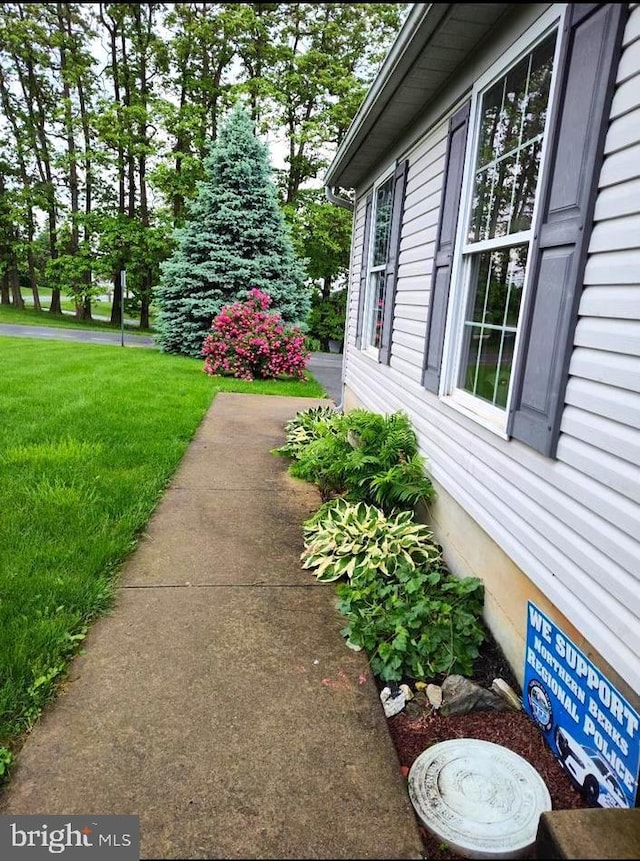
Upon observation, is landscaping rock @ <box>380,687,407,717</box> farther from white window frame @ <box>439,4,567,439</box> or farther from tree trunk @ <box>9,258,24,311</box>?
tree trunk @ <box>9,258,24,311</box>

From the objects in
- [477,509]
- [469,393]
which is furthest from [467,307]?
[477,509]

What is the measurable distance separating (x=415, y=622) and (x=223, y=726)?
0.95 m

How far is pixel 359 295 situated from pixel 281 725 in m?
5.21

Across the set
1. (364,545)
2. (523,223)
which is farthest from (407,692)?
(523,223)

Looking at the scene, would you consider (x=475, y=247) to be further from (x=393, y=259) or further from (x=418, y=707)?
(x=418, y=707)

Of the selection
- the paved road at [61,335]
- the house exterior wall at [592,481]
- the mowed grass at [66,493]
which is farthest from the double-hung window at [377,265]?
the paved road at [61,335]

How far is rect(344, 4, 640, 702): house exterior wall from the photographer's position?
1712mm

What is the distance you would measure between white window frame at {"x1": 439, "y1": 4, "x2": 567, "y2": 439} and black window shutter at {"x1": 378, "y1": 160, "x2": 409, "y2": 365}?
1440 millimetres

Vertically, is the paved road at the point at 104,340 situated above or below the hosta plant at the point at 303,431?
below

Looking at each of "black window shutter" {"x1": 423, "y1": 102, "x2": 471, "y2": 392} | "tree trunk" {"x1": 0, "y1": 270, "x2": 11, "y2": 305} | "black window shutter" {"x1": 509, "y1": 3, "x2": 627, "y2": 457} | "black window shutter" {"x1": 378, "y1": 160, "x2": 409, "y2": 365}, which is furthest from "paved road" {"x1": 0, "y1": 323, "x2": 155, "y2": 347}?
"black window shutter" {"x1": 509, "y1": 3, "x2": 627, "y2": 457}

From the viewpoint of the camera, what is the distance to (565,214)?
2.08 metres

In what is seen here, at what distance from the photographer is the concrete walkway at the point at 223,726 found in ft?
5.32

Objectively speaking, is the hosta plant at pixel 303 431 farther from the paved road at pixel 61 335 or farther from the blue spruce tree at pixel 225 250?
the paved road at pixel 61 335
